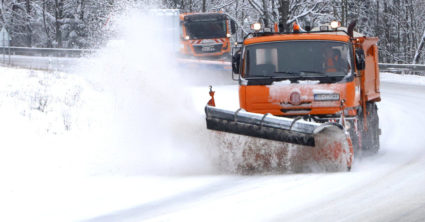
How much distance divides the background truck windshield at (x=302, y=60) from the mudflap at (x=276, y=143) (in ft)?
3.66

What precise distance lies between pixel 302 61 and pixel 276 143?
1.60 m

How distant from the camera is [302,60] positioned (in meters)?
9.09

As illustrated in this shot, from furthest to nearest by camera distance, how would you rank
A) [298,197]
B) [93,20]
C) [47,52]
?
[93,20], [47,52], [298,197]

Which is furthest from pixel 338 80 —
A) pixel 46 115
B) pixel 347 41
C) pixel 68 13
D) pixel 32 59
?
pixel 68 13

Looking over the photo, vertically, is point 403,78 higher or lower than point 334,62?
lower

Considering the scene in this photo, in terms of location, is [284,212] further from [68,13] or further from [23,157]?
[68,13]

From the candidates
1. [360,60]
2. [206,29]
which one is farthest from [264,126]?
[206,29]

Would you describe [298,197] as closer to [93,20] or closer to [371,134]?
[371,134]

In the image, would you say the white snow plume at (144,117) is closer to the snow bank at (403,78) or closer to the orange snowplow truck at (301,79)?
the orange snowplow truck at (301,79)

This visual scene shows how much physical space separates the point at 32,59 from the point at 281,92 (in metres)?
29.5

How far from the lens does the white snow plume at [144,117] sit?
915cm

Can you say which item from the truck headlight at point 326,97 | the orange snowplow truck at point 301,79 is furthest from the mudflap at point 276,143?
the truck headlight at point 326,97

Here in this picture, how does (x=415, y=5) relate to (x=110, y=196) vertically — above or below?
above

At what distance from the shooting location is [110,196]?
732 centimetres
